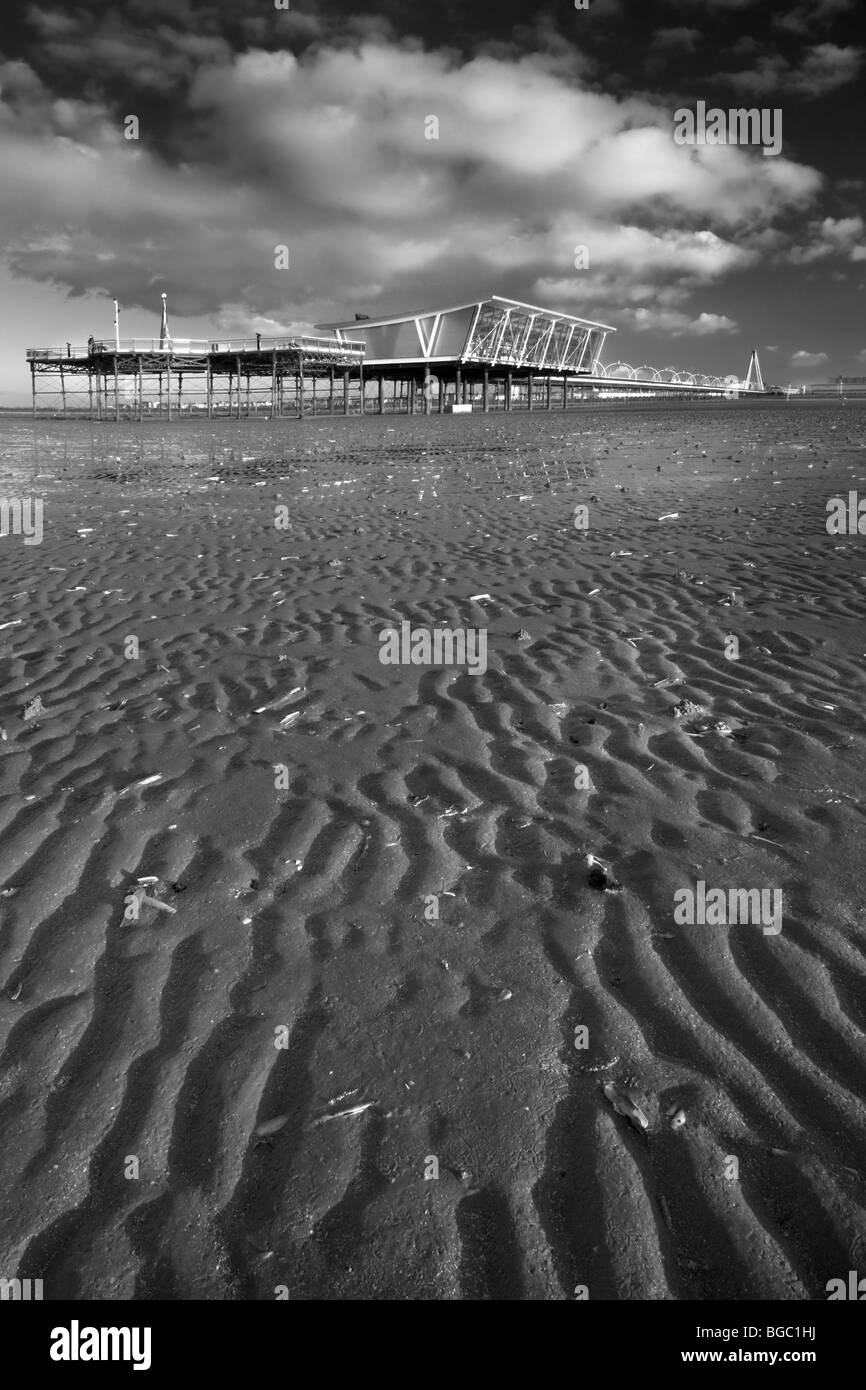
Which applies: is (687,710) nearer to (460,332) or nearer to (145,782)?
(145,782)

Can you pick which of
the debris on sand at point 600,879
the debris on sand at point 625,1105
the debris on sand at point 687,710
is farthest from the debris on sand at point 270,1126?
the debris on sand at point 687,710

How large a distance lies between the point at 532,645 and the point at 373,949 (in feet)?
12.7

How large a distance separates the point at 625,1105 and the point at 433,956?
3.07 feet

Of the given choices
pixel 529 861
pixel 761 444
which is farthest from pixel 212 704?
pixel 761 444

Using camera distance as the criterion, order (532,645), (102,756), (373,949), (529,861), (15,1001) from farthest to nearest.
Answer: (532,645) < (102,756) < (529,861) < (373,949) < (15,1001)

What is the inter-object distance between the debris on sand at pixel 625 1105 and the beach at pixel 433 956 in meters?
0.02

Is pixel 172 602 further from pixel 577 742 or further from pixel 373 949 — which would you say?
pixel 373 949

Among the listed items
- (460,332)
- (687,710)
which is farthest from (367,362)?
(687,710)

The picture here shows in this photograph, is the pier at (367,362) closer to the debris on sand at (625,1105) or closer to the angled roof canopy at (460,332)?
the angled roof canopy at (460,332)

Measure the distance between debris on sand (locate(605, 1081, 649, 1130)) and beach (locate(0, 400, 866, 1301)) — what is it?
0.02 meters

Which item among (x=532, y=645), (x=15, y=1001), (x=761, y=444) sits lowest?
(x=15, y=1001)

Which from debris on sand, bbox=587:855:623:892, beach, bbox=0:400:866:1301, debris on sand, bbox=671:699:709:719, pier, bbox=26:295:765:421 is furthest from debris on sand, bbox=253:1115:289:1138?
pier, bbox=26:295:765:421

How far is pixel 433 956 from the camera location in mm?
3279

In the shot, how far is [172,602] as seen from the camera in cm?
838
